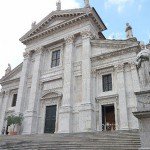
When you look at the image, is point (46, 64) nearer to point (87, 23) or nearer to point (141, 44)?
point (87, 23)

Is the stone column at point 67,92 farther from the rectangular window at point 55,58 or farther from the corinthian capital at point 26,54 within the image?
the corinthian capital at point 26,54

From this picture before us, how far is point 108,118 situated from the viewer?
19.5 meters

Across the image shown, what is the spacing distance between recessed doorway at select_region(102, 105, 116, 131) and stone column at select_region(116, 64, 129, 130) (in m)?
1.33

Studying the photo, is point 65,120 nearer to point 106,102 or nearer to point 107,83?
point 106,102

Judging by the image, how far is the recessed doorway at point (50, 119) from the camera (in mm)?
20391

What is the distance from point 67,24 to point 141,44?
8.73 metres

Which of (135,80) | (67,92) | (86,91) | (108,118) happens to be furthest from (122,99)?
(67,92)

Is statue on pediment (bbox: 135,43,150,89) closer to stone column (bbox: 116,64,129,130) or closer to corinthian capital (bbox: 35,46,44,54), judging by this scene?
stone column (bbox: 116,64,129,130)

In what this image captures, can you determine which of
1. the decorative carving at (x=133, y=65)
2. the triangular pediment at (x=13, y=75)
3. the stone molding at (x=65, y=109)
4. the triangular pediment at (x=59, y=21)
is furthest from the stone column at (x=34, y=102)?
the decorative carving at (x=133, y=65)

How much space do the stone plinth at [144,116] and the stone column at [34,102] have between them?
49.9ft

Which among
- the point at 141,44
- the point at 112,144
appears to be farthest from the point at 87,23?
the point at 112,144

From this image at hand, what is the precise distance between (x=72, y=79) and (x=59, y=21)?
7.57 m

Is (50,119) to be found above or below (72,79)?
below

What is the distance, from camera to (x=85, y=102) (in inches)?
725
